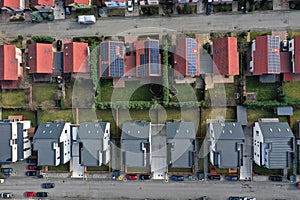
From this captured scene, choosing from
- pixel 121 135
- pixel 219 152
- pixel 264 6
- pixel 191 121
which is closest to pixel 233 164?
pixel 219 152

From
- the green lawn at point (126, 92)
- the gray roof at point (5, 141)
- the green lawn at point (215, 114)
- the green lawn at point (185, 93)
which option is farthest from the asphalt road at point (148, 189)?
the green lawn at point (126, 92)

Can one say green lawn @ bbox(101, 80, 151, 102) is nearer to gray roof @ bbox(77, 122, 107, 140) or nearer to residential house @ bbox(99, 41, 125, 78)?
residential house @ bbox(99, 41, 125, 78)

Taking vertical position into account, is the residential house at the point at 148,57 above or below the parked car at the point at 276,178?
above

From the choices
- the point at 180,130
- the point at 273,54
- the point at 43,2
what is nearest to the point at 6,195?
the point at 180,130

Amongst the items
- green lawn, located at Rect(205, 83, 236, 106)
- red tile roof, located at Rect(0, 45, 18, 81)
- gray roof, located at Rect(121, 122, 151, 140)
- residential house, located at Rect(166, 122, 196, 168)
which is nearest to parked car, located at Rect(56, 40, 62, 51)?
red tile roof, located at Rect(0, 45, 18, 81)

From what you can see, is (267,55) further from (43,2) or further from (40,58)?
(43,2)

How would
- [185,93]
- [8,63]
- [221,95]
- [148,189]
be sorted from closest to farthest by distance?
[8,63]
[221,95]
[185,93]
[148,189]

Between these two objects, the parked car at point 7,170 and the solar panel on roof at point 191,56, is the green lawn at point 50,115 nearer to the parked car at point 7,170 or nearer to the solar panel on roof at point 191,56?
the parked car at point 7,170
